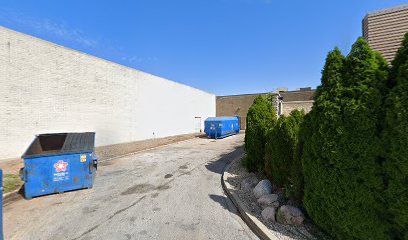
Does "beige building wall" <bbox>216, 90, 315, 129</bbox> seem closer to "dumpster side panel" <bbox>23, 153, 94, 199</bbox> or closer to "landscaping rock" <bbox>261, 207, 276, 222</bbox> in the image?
"dumpster side panel" <bbox>23, 153, 94, 199</bbox>

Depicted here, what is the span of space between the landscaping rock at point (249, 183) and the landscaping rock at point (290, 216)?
172 centimetres

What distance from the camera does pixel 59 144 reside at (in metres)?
7.46

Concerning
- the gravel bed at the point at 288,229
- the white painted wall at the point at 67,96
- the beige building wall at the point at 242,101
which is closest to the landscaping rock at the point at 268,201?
the gravel bed at the point at 288,229

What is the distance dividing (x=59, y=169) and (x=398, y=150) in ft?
24.8

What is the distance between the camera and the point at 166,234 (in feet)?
12.0

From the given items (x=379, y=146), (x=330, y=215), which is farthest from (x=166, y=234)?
(x=379, y=146)

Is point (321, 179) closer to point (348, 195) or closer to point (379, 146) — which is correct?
point (348, 195)

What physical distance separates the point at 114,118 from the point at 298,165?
14334 mm

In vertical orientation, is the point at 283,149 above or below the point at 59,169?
above

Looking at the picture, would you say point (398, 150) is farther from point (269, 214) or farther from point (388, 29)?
point (388, 29)

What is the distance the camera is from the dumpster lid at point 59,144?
5918 mm

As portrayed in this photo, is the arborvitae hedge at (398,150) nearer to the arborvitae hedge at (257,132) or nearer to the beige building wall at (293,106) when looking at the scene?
the arborvitae hedge at (257,132)

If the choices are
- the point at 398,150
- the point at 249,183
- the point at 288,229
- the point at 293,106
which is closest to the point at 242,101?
the point at 293,106

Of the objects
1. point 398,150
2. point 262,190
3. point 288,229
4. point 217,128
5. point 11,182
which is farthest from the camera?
point 217,128
